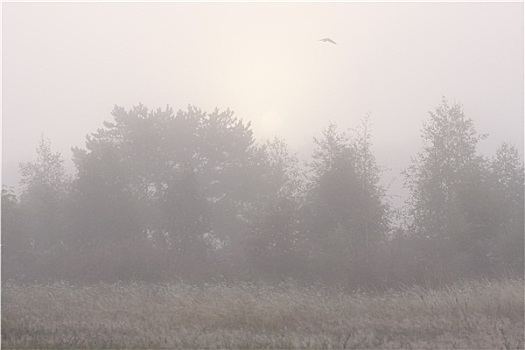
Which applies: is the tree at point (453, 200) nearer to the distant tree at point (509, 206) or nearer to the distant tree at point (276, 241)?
the distant tree at point (509, 206)

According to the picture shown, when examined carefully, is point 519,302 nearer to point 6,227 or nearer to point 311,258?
point 311,258

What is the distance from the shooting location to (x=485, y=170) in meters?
32.8

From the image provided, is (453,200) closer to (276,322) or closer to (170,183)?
(170,183)

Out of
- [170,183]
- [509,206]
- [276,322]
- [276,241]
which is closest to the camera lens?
[276,322]

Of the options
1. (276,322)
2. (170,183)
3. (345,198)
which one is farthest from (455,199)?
(276,322)

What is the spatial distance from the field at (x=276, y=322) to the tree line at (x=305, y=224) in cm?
969

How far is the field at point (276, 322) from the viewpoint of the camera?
1117 centimetres

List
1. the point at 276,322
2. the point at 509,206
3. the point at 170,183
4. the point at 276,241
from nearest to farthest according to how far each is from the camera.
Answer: the point at 276,322 < the point at 276,241 < the point at 509,206 < the point at 170,183

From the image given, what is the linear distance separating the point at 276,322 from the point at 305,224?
16930mm

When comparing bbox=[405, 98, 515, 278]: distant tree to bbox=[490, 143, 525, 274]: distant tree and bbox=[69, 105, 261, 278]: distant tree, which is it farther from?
bbox=[69, 105, 261, 278]: distant tree

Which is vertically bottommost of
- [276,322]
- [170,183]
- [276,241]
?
[276,322]

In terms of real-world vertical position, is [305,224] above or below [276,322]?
above

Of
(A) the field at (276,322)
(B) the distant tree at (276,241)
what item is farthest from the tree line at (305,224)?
(A) the field at (276,322)

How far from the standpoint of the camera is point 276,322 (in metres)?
13.2
